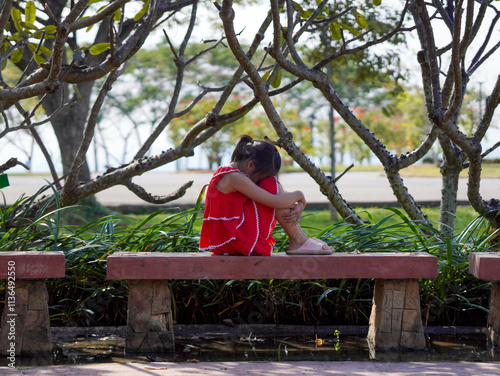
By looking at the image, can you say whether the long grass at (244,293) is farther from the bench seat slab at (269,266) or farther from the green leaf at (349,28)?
the green leaf at (349,28)

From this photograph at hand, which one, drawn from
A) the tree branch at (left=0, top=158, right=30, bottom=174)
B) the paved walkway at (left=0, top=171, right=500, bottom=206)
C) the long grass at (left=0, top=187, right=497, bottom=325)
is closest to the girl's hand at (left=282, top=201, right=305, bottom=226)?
the long grass at (left=0, top=187, right=497, bottom=325)

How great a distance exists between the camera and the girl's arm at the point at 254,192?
3.25m

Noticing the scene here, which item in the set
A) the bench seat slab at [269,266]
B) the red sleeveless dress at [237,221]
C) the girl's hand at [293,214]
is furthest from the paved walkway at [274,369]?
Result: the girl's hand at [293,214]

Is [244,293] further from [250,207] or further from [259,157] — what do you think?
[259,157]

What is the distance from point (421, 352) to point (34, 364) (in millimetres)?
1936

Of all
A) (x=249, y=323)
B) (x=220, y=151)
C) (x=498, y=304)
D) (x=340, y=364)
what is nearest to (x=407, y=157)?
(x=498, y=304)

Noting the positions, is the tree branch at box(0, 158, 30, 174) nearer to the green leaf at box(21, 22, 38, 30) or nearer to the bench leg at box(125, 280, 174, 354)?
the green leaf at box(21, 22, 38, 30)

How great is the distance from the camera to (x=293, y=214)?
3359 millimetres

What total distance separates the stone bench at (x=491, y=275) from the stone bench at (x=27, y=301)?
6.95 feet

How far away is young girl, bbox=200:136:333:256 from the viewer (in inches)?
129

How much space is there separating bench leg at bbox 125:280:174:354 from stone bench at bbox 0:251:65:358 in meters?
0.40

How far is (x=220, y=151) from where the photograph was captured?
34.5 m

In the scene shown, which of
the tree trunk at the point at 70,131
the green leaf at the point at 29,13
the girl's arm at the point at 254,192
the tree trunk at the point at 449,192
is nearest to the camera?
the girl's arm at the point at 254,192

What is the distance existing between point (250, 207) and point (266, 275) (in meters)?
0.37
